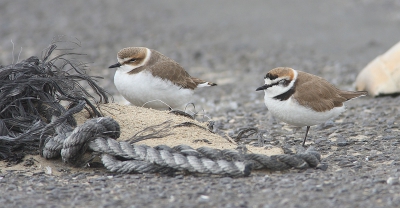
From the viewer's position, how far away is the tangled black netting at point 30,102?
204 inches

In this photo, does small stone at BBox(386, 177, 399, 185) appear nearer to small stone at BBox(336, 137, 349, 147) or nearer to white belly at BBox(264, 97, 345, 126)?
small stone at BBox(336, 137, 349, 147)

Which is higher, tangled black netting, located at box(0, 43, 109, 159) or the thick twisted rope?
tangled black netting, located at box(0, 43, 109, 159)

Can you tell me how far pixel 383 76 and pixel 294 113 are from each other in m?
3.44

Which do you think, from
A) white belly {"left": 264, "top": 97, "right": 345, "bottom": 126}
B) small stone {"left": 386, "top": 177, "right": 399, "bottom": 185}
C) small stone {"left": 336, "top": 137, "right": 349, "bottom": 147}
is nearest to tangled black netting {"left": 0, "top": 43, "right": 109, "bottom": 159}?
white belly {"left": 264, "top": 97, "right": 345, "bottom": 126}

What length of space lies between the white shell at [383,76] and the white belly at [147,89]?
363 centimetres

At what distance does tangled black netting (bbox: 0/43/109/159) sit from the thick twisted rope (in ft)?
0.89

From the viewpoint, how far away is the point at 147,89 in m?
7.14

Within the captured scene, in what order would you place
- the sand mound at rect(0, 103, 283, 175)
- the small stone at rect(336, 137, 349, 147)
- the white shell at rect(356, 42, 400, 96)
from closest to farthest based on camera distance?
the sand mound at rect(0, 103, 283, 175)
the small stone at rect(336, 137, 349, 147)
the white shell at rect(356, 42, 400, 96)

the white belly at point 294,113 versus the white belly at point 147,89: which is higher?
the white belly at point 147,89

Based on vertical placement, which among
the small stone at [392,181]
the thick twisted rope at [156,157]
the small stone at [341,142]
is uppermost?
the thick twisted rope at [156,157]

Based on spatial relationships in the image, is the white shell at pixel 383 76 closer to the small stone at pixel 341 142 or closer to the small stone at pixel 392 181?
the small stone at pixel 341 142

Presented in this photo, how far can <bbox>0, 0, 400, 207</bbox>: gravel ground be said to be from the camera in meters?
4.32

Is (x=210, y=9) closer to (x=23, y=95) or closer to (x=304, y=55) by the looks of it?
(x=304, y=55)

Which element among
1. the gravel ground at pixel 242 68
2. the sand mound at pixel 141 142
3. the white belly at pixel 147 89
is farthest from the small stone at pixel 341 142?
the white belly at pixel 147 89
